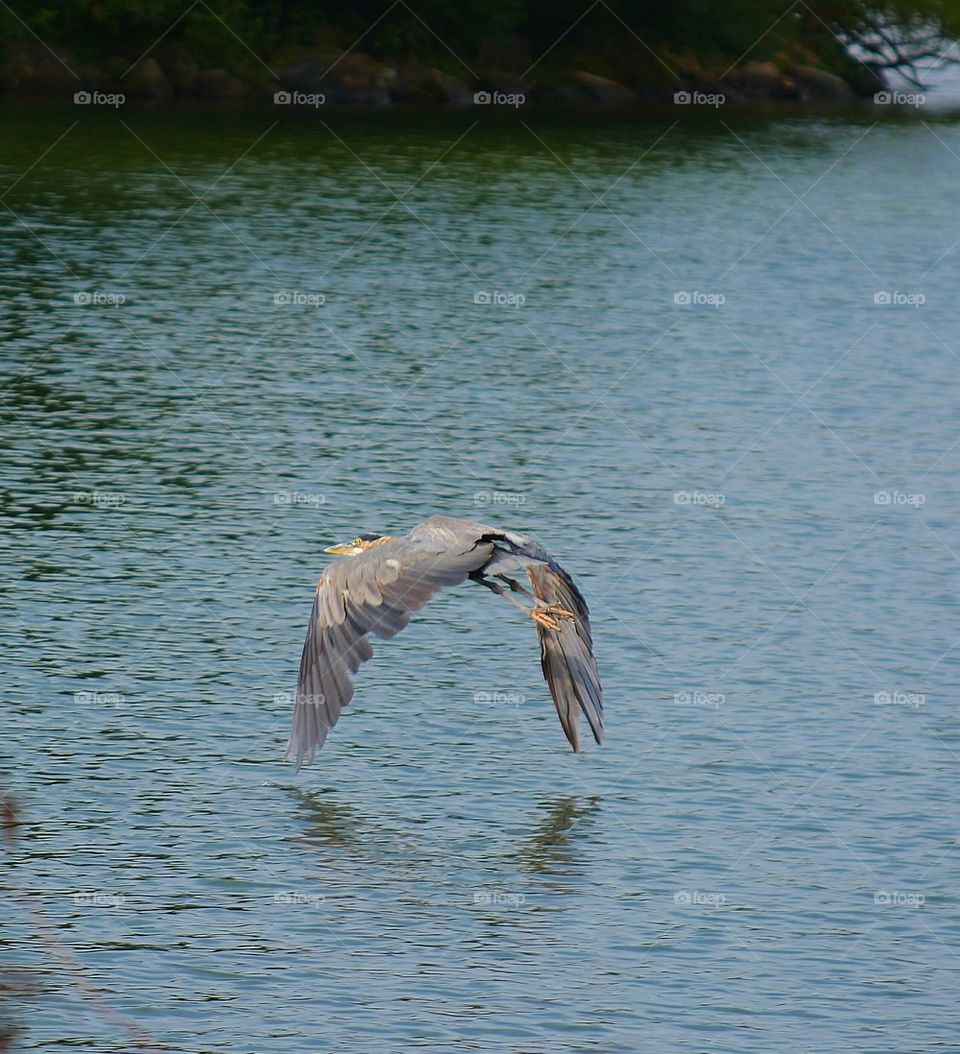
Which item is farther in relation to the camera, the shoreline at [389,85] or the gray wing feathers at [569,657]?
the shoreline at [389,85]

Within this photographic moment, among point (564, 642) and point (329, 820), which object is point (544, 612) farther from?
point (329, 820)

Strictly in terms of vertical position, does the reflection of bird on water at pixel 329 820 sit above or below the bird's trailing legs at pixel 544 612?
below

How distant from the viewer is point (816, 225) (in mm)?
41750

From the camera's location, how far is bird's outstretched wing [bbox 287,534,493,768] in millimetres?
12086

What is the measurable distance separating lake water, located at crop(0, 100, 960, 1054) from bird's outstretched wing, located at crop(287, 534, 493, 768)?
47.8 inches

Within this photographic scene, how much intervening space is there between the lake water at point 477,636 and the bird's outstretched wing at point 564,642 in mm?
639

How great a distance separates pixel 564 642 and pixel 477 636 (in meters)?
4.56

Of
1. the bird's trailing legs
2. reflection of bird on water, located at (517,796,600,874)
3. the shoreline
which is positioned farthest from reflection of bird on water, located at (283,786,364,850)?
the shoreline

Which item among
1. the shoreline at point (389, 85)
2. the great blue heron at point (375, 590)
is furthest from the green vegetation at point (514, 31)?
the great blue heron at point (375, 590)

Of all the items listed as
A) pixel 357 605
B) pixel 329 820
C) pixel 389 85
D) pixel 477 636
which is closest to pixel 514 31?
pixel 389 85

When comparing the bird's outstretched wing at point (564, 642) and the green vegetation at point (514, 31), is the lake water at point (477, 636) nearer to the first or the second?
the bird's outstretched wing at point (564, 642)

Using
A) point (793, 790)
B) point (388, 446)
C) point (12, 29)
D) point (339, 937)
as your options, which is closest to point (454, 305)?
point (388, 446)

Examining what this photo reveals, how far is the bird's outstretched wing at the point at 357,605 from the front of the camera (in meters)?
12.1

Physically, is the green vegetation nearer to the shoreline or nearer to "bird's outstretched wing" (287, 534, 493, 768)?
the shoreline
